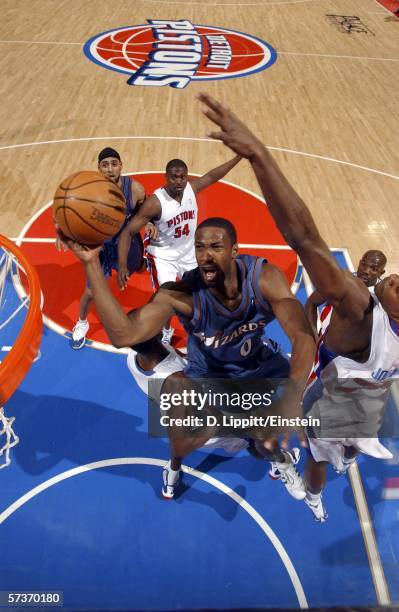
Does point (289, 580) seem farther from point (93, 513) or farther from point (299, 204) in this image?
point (299, 204)

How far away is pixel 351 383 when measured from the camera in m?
2.84

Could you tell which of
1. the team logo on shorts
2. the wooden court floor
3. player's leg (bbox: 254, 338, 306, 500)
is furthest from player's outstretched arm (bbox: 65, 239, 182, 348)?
the team logo on shorts

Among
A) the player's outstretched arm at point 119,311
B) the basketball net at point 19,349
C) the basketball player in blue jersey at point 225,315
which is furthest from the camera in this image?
the basketball net at point 19,349

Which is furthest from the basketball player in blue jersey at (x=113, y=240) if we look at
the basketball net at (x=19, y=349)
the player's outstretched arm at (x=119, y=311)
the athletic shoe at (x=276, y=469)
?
the athletic shoe at (x=276, y=469)

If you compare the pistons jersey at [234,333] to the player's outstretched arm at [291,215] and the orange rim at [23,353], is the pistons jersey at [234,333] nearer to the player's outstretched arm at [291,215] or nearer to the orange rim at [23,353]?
the player's outstretched arm at [291,215]

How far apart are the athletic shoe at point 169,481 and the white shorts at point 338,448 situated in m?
1.05

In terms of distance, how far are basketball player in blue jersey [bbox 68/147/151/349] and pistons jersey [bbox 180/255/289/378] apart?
172 cm

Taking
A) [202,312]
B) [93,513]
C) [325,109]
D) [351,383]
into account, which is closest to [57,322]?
[93,513]

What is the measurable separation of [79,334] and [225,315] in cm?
236

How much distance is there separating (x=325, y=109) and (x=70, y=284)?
7258mm

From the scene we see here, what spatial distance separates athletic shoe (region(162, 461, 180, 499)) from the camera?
11.5 feet

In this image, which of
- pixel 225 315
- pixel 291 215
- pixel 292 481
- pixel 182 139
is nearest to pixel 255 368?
pixel 225 315

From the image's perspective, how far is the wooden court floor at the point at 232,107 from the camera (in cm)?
724

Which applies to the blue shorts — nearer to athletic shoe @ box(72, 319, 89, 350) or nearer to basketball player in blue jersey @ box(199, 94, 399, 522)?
basketball player in blue jersey @ box(199, 94, 399, 522)
